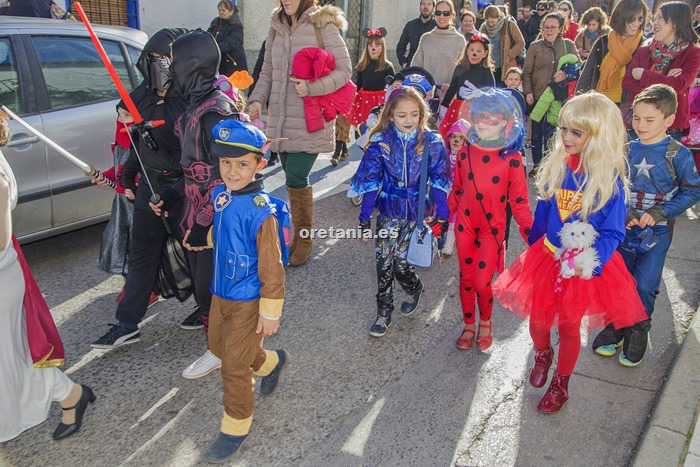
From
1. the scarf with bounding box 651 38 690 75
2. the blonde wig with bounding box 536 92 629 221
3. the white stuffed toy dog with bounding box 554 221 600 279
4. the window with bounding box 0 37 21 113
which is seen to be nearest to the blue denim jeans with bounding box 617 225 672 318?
the blonde wig with bounding box 536 92 629 221

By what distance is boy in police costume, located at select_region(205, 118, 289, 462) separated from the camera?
2.83 meters

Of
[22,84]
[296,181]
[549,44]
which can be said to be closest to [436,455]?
[296,181]

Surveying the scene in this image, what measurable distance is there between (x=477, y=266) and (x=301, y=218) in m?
1.76

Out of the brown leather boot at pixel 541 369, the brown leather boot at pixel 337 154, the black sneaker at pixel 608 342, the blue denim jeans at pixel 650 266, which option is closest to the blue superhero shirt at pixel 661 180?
the blue denim jeans at pixel 650 266

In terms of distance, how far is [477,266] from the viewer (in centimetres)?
391

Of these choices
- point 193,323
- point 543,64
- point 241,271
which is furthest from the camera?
point 543,64

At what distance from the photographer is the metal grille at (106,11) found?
33.0 feet

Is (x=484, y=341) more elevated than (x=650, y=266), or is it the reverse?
(x=650, y=266)

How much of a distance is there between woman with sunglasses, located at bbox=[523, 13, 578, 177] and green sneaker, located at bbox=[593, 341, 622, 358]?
13.9 feet

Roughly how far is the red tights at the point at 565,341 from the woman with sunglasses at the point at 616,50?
3.62m

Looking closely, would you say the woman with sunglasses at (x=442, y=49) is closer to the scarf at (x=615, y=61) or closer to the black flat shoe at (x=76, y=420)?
the scarf at (x=615, y=61)

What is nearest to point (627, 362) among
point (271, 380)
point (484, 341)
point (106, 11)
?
point (484, 341)

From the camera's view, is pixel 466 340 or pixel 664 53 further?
pixel 664 53

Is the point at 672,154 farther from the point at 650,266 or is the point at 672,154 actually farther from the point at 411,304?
the point at 411,304
